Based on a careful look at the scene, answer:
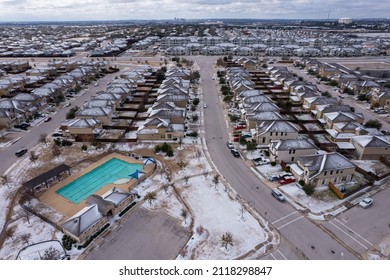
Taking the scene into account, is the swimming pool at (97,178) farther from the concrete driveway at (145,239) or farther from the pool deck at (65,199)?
the concrete driveway at (145,239)

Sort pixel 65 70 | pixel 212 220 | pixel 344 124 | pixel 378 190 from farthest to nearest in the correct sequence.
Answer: pixel 65 70, pixel 344 124, pixel 378 190, pixel 212 220

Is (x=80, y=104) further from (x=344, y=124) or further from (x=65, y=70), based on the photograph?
(x=344, y=124)

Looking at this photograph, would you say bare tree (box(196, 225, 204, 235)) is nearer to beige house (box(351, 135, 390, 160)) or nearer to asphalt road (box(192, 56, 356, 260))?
asphalt road (box(192, 56, 356, 260))

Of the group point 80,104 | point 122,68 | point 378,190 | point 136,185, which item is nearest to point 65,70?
point 122,68

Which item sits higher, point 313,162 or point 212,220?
point 313,162

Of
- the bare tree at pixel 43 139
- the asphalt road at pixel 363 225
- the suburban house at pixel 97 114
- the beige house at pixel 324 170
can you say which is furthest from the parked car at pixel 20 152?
the asphalt road at pixel 363 225
